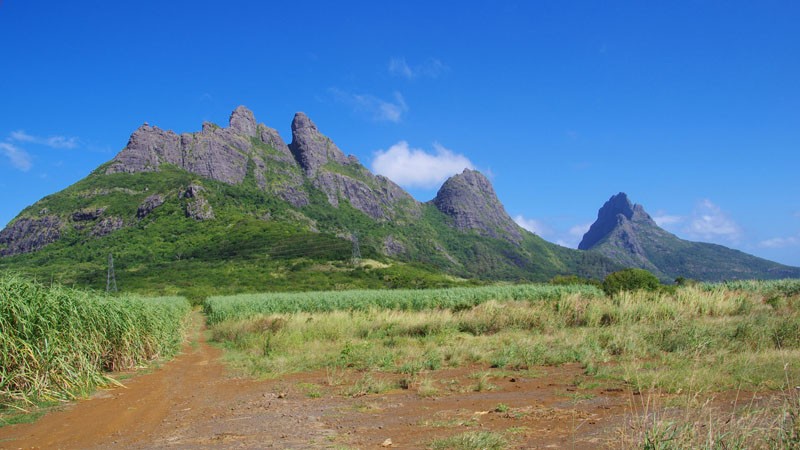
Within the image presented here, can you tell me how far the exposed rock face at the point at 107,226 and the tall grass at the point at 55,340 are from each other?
119 metres

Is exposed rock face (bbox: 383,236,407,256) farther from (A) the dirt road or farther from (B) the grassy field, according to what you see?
(A) the dirt road

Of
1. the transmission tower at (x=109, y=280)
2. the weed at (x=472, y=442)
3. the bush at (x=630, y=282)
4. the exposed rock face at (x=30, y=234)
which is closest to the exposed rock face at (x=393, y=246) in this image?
the exposed rock face at (x=30, y=234)

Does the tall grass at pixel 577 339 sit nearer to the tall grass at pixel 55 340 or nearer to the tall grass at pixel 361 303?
the tall grass at pixel 55 340

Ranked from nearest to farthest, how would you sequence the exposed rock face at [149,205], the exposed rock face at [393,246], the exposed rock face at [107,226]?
the exposed rock face at [107,226]
the exposed rock face at [149,205]
the exposed rock face at [393,246]

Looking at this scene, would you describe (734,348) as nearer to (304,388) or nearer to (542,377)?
(542,377)

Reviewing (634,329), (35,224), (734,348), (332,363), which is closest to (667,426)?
(734,348)

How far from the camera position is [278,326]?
19.5m

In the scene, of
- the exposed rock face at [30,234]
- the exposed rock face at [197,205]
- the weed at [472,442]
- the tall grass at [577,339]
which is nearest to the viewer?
the weed at [472,442]

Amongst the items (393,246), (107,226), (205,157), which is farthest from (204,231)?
(393,246)

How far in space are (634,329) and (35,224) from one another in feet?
481

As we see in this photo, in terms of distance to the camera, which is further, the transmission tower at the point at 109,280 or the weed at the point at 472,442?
the transmission tower at the point at 109,280

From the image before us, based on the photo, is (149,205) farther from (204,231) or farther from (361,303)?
(361,303)

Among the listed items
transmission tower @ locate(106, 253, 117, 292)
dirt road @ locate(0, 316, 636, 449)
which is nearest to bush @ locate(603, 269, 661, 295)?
dirt road @ locate(0, 316, 636, 449)

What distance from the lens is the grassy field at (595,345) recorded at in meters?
7.61
